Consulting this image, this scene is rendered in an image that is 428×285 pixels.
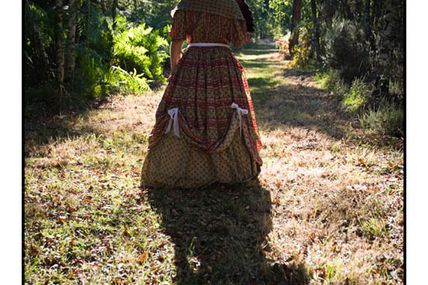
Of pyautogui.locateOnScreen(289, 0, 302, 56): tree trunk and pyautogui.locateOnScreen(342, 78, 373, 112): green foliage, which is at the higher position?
pyautogui.locateOnScreen(289, 0, 302, 56): tree trunk

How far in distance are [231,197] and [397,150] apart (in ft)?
7.36

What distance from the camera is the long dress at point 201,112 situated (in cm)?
360

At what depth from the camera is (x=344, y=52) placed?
30.8 ft

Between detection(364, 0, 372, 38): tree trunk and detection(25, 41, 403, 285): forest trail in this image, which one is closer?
detection(25, 41, 403, 285): forest trail

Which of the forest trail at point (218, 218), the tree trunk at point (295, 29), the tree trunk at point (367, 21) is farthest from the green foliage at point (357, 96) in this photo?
the tree trunk at point (295, 29)

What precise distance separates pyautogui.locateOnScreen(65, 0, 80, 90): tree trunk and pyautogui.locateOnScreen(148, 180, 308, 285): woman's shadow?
3621 millimetres

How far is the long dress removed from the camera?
142 inches

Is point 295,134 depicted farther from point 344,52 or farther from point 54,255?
point 344,52

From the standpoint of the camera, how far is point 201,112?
364cm

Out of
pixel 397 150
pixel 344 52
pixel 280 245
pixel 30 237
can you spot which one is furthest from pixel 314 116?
pixel 30 237

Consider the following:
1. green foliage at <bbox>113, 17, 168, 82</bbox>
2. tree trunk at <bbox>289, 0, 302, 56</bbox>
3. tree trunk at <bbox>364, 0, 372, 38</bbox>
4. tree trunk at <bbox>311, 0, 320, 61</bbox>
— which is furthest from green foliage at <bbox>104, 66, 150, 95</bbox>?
tree trunk at <bbox>289, 0, 302, 56</bbox>

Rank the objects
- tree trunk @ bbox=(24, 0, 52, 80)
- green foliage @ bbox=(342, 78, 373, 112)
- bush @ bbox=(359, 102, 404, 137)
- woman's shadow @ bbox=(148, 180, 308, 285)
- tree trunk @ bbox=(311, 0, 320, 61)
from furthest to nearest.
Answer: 1. tree trunk @ bbox=(311, 0, 320, 61)
2. green foliage @ bbox=(342, 78, 373, 112)
3. tree trunk @ bbox=(24, 0, 52, 80)
4. bush @ bbox=(359, 102, 404, 137)
5. woman's shadow @ bbox=(148, 180, 308, 285)

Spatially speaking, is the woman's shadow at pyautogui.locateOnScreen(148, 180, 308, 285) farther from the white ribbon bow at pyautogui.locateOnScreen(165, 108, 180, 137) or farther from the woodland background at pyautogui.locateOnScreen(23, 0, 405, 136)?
the woodland background at pyautogui.locateOnScreen(23, 0, 405, 136)

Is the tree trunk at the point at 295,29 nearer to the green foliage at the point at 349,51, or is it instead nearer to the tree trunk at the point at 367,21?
the green foliage at the point at 349,51
